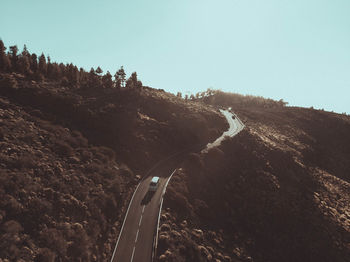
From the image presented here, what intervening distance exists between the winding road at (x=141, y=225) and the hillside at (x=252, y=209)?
1296 millimetres

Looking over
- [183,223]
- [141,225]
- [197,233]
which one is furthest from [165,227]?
[197,233]

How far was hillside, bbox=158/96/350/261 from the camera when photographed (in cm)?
2388

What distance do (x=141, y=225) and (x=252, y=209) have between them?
2044 cm

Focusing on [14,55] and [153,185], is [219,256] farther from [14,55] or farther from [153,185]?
[14,55]

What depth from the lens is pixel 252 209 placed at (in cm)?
3188

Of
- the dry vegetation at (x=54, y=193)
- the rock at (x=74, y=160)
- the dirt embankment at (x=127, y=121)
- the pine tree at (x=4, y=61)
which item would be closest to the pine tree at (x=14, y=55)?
the pine tree at (x=4, y=61)

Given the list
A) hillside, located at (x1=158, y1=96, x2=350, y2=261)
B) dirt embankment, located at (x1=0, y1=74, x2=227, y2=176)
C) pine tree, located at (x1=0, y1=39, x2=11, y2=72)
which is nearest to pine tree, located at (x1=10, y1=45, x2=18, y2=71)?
pine tree, located at (x1=0, y1=39, x2=11, y2=72)

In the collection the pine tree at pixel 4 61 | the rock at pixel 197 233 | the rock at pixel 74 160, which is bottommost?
the rock at pixel 197 233

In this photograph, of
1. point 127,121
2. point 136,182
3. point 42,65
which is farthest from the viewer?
point 42,65

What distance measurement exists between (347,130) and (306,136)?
110 feet

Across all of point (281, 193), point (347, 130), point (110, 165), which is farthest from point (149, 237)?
point (347, 130)

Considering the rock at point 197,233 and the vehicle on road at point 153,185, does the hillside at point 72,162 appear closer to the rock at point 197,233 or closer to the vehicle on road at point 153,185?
the vehicle on road at point 153,185

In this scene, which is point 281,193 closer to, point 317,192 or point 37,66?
point 317,192

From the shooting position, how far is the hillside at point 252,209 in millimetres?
23875
